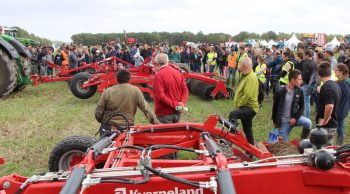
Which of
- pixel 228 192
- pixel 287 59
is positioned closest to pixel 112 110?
pixel 228 192

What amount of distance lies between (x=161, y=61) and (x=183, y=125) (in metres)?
1.52

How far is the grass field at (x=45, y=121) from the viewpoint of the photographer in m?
5.90

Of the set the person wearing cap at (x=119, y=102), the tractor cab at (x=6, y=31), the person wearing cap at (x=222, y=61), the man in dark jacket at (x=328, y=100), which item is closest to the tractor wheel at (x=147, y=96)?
the person wearing cap at (x=119, y=102)

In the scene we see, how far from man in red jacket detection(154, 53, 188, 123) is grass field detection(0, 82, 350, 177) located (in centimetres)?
189

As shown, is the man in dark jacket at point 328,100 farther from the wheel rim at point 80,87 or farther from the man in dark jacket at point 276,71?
the wheel rim at point 80,87

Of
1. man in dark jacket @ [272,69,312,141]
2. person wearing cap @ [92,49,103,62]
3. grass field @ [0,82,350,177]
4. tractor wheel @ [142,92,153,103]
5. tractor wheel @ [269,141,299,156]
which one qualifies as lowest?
grass field @ [0,82,350,177]

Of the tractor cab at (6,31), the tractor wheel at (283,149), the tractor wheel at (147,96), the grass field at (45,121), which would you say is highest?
the tractor cab at (6,31)

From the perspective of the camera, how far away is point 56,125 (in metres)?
7.89

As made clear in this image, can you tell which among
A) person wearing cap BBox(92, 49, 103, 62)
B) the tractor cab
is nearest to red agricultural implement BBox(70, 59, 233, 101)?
person wearing cap BBox(92, 49, 103, 62)

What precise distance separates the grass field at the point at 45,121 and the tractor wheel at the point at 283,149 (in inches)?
101

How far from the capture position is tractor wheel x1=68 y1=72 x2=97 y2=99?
1041 cm

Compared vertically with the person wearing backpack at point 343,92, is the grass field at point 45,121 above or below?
below

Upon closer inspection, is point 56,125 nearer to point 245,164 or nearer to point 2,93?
point 2,93

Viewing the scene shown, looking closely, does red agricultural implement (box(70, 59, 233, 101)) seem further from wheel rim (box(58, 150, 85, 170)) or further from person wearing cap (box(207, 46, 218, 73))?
person wearing cap (box(207, 46, 218, 73))
